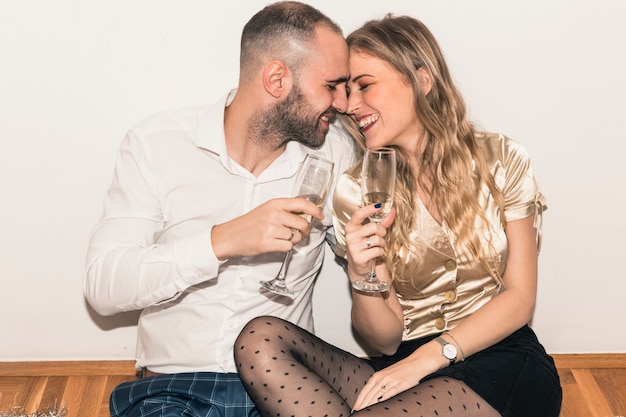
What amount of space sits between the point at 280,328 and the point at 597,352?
4.90ft

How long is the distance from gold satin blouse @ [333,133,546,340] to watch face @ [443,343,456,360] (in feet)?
0.67

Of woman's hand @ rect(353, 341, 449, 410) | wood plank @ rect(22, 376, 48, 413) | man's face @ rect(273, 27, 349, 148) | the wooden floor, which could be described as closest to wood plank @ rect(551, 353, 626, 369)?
the wooden floor

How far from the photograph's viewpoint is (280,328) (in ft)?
7.99

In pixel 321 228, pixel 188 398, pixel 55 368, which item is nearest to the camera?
pixel 188 398

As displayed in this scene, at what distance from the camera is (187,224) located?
102 inches

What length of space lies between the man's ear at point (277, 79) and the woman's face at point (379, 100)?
218 millimetres

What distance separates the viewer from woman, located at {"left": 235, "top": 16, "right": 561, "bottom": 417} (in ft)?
8.04

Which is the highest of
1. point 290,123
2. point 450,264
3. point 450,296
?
point 290,123

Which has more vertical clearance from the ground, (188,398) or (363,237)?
(363,237)

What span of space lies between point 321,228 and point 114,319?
0.94 metres

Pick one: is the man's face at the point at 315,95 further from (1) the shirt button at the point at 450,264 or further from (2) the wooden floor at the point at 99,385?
(2) the wooden floor at the point at 99,385

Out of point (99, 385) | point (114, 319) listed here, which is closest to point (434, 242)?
point (114, 319)

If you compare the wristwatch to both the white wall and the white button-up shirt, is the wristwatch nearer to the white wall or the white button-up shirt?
the white button-up shirt

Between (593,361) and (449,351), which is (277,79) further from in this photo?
(593,361)
